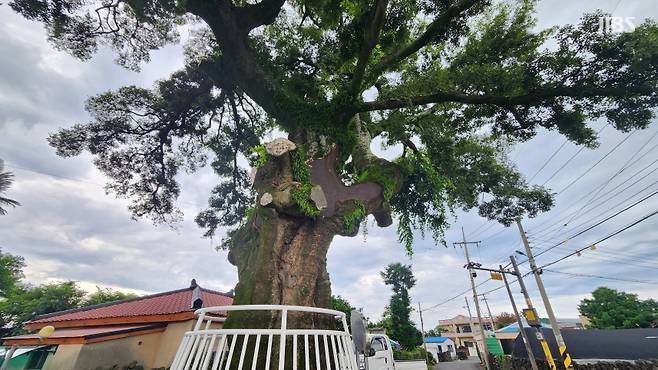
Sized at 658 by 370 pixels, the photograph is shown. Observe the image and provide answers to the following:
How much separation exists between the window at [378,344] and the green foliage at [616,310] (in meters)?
35.4

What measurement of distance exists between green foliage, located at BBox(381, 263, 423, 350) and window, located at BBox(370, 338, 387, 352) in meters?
19.0

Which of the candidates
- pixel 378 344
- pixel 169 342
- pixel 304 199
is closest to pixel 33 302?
pixel 169 342

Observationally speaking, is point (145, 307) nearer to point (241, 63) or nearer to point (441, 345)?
point (241, 63)

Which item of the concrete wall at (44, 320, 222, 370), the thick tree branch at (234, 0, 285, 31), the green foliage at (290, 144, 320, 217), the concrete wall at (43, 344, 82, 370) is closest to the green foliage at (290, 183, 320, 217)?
the green foliage at (290, 144, 320, 217)

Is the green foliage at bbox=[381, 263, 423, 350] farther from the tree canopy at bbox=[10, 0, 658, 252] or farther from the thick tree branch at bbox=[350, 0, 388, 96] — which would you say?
the thick tree branch at bbox=[350, 0, 388, 96]

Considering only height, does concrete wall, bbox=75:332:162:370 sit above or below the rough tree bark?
below

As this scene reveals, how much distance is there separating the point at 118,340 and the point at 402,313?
2537cm

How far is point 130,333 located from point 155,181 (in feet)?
16.8

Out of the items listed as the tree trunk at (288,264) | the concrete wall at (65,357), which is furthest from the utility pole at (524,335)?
the concrete wall at (65,357)

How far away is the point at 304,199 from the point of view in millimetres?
5512

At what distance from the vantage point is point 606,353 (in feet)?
34.7

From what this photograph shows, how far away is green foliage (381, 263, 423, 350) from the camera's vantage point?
26.9 m

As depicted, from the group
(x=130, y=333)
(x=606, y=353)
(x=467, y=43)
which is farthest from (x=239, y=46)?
(x=606, y=353)

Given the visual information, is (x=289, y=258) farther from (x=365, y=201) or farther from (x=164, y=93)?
(x=164, y=93)
